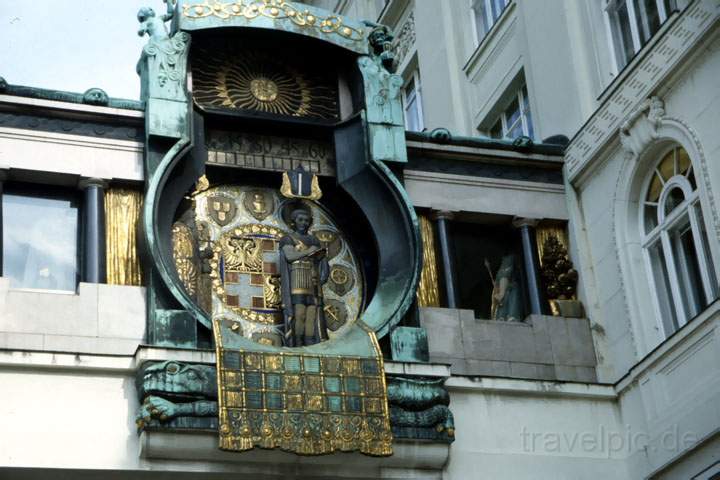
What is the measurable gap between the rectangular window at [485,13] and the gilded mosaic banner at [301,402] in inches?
288

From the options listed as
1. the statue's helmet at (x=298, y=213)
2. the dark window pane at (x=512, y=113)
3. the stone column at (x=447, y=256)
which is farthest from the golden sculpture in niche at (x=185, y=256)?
the dark window pane at (x=512, y=113)

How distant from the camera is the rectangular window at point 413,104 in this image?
75.3 feet

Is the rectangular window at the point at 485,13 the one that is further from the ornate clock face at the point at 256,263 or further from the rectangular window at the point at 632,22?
the ornate clock face at the point at 256,263

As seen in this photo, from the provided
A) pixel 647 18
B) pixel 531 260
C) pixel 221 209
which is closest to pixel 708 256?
pixel 531 260

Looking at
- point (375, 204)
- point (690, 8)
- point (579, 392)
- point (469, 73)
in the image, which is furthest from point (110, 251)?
point (469, 73)

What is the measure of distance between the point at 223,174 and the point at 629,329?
14.3ft

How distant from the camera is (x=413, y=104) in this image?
2336cm

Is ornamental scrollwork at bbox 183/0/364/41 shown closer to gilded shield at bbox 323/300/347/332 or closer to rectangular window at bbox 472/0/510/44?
gilded shield at bbox 323/300/347/332

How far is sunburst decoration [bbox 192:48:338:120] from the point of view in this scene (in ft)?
53.4

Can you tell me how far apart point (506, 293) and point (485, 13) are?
592 cm

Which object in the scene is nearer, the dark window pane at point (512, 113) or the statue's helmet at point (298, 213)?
the statue's helmet at point (298, 213)

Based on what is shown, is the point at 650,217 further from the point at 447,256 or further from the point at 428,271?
the point at 428,271

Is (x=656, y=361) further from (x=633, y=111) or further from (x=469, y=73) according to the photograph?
(x=469, y=73)

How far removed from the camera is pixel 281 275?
15445mm
